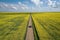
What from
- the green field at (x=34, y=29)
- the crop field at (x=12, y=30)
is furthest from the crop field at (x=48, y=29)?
the crop field at (x=12, y=30)

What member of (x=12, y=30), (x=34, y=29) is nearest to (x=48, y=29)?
(x=34, y=29)

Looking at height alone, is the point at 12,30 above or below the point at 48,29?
above

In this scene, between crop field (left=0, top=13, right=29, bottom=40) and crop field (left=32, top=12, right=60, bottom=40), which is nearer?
crop field (left=0, top=13, right=29, bottom=40)

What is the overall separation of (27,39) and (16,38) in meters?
1.06

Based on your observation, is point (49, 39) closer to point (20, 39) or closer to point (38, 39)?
point (38, 39)

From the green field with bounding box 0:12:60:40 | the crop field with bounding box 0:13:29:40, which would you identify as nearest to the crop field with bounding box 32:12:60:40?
the green field with bounding box 0:12:60:40

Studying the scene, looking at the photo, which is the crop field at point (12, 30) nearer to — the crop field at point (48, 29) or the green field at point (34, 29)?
the green field at point (34, 29)

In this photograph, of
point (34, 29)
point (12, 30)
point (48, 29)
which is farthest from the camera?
point (48, 29)

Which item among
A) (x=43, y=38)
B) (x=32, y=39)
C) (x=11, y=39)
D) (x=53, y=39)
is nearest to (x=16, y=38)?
(x=11, y=39)

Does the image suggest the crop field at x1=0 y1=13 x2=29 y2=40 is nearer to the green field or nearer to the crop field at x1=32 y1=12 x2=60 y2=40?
the green field

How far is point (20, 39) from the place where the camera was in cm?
1094

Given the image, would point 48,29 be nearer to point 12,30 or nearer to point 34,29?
point 34,29

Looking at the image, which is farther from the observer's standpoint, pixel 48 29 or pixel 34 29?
pixel 48 29

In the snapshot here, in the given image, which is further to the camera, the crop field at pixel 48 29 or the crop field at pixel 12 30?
the crop field at pixel 48 29
